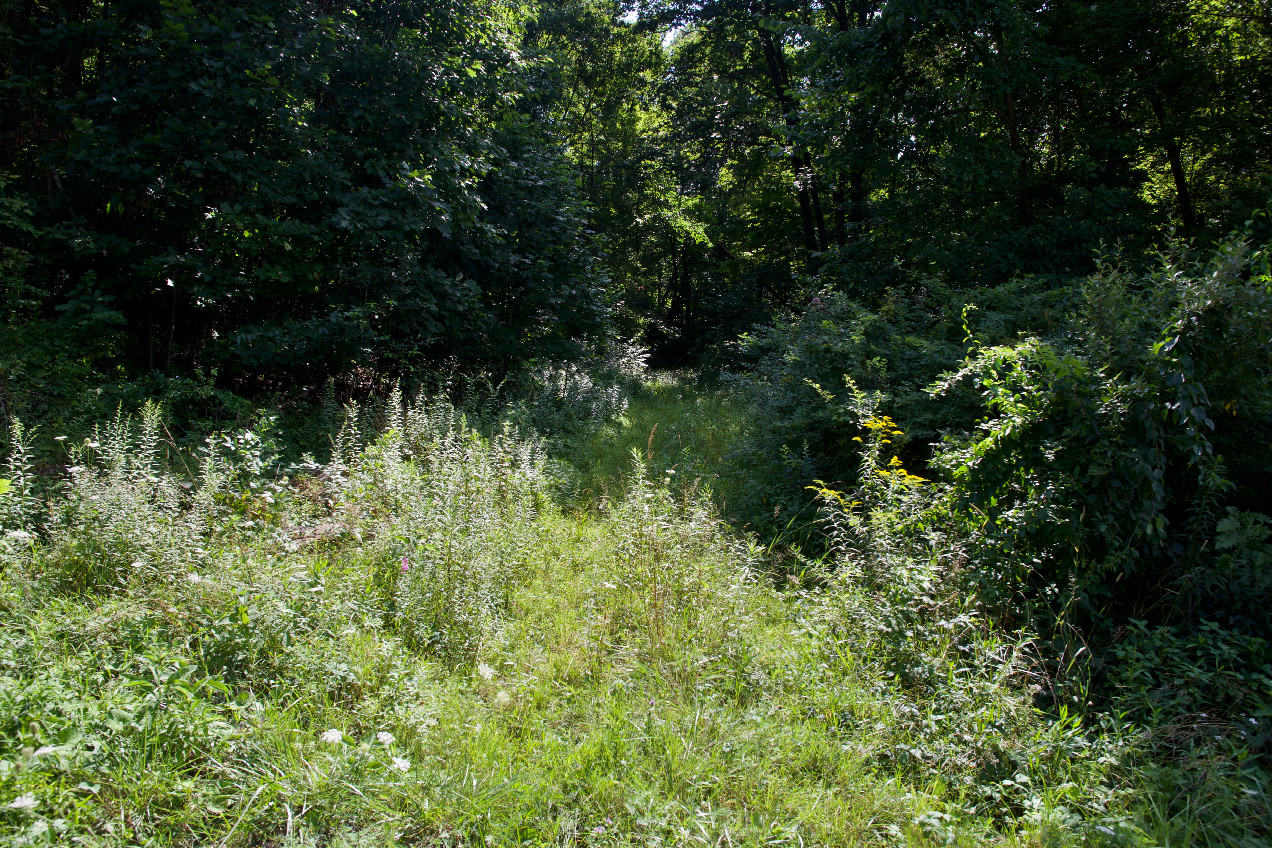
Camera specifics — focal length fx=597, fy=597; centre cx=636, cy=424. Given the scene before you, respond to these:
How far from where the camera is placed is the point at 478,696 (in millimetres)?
3188

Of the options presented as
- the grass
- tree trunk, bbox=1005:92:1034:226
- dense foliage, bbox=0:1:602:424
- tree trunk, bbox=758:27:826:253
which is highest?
tree trunk, bbox=758:27:826:253

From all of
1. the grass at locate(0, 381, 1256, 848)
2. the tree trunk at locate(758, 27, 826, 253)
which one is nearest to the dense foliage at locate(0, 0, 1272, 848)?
the grass at locate(0, 381, 1256, 848)

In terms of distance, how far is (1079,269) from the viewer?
9008 millimetres

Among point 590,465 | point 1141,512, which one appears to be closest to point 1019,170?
point 590,465

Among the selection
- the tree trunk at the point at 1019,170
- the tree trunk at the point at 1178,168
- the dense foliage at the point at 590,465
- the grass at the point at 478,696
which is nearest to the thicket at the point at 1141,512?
the dense foliage at the point at 590,465

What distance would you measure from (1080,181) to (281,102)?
12.3 meters

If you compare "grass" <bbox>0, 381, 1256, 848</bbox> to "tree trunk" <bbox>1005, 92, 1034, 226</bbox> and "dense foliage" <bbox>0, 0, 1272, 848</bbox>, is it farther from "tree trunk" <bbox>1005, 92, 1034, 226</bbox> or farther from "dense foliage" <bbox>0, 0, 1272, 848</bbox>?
"tree trunk" <bbox>1005, 92, 1034, 226</bbox>

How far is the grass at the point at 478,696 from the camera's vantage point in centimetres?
233

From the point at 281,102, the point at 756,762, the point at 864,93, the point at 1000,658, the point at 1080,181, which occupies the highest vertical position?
the point at 864,93

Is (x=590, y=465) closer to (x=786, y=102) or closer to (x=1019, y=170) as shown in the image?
(x=1019, y=170)

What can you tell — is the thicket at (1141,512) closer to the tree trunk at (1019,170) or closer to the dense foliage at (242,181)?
the tree trunk at (1019,170)

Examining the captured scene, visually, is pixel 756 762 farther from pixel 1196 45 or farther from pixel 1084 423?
pixel 1196 45

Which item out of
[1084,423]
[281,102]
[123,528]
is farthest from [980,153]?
[123,528]

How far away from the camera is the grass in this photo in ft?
7.65
